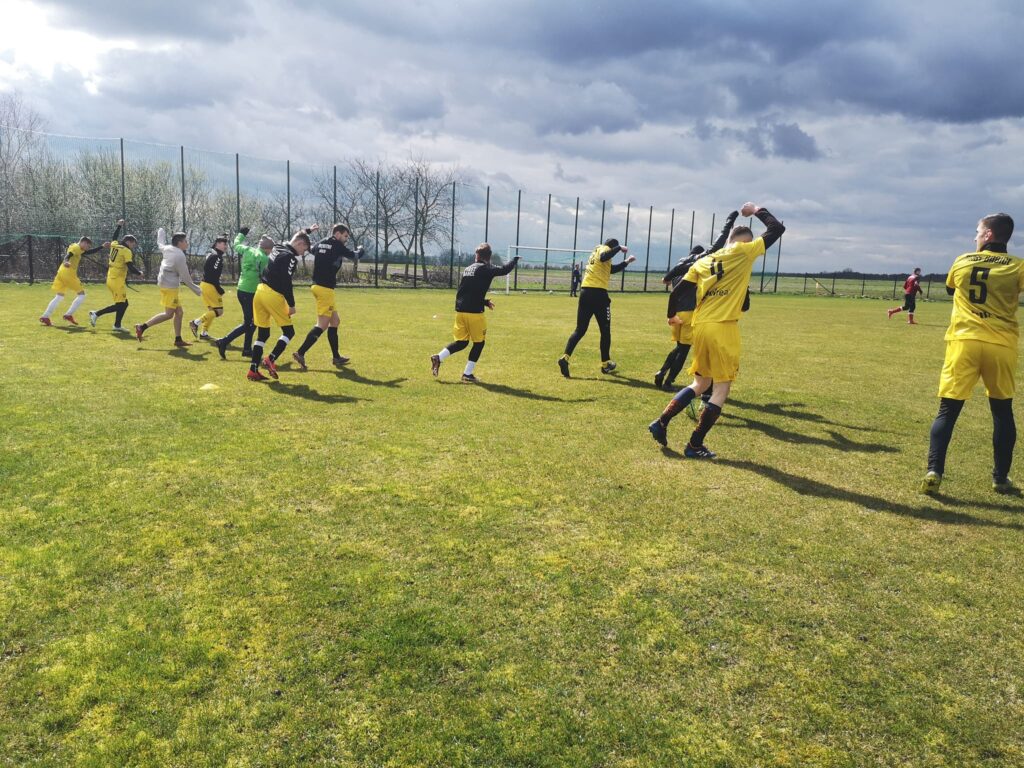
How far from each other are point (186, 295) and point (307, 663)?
24.2 metres

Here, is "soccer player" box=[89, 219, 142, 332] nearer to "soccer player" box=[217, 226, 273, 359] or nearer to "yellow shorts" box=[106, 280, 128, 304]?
"yellow shorts" box=[106, 280, 128, 304]

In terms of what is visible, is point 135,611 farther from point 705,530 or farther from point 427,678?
point 705,530

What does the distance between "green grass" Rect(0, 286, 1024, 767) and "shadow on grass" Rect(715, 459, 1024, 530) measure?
0.03m

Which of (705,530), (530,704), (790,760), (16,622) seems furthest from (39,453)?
(790,760)

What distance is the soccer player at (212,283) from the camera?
1090 cm

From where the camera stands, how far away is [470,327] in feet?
29.6

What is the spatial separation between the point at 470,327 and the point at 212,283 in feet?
18.9

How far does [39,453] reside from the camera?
5.15 m

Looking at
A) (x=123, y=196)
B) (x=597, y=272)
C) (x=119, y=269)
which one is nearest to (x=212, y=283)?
(x=119, y=269)

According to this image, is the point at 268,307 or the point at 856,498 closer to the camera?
the point at 856,498

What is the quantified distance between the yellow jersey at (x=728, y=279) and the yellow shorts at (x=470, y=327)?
4034 mm

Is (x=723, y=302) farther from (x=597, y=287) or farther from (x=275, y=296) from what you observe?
(x=275, y=296)

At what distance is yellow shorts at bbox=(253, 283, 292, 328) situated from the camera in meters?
8.72

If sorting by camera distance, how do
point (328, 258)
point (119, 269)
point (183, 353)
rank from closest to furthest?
point (328, 258)
point (183, 353)
point (119, 269)
